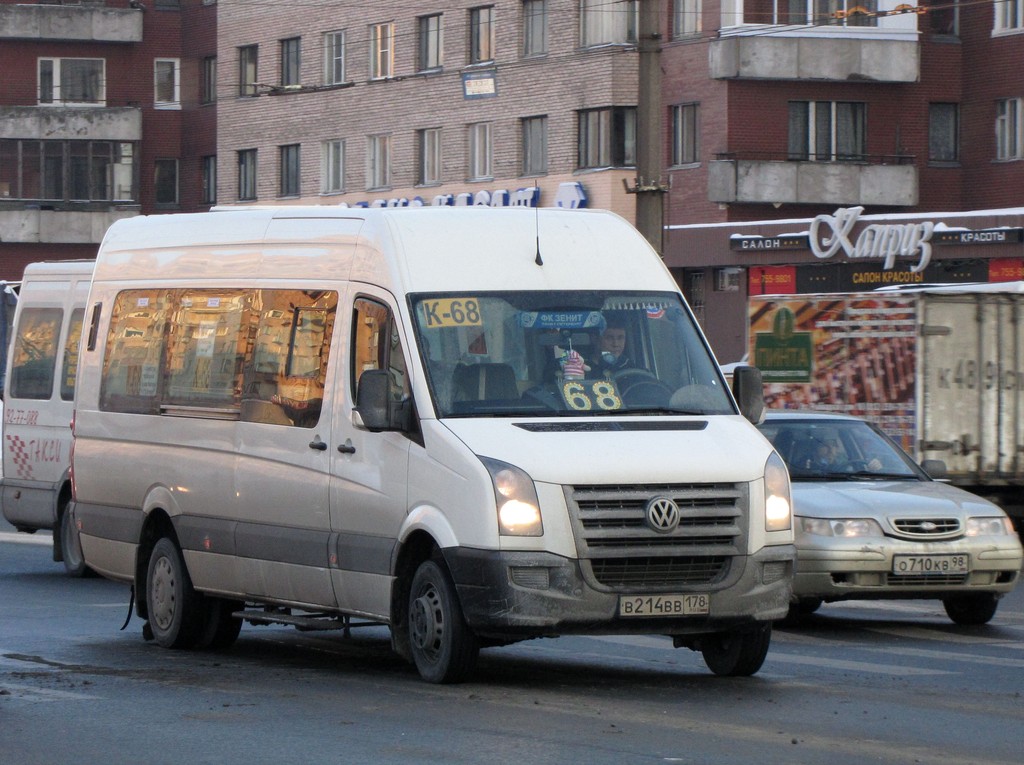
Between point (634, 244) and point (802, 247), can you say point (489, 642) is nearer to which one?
point (634, 244)

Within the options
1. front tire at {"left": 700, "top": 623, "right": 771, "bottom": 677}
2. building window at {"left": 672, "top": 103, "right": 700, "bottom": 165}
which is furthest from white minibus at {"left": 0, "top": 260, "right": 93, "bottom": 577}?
building window at {"left": 672, "top": 103, "right": 700, "bottom": 165}

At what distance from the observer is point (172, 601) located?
12930 mm

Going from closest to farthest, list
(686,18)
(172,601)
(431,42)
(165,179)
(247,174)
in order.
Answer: (172,601) → (686,18) → (431,42) → (247,174) → (165,179)

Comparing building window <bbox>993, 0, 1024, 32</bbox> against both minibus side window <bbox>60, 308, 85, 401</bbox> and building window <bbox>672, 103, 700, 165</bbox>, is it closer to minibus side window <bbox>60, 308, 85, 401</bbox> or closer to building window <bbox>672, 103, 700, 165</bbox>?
building window <bbox>672, 103, 700, 165</bbox>

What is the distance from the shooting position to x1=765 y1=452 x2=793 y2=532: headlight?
10617 millimetres

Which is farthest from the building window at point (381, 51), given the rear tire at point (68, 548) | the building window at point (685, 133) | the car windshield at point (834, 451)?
the car windshield at point (834, 451)

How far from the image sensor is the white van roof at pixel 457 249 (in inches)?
442

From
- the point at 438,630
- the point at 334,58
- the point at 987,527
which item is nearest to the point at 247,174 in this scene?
the point at 334,58

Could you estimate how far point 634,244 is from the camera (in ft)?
Answer: 38.3

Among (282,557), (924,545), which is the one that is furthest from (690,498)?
(924,545)

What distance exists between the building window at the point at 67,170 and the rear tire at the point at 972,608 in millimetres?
57233

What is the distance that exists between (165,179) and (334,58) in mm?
13029

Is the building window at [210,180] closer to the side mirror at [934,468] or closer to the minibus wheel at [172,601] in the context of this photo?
the side mirror at [934,468]

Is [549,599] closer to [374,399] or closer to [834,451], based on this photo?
[374,399]
